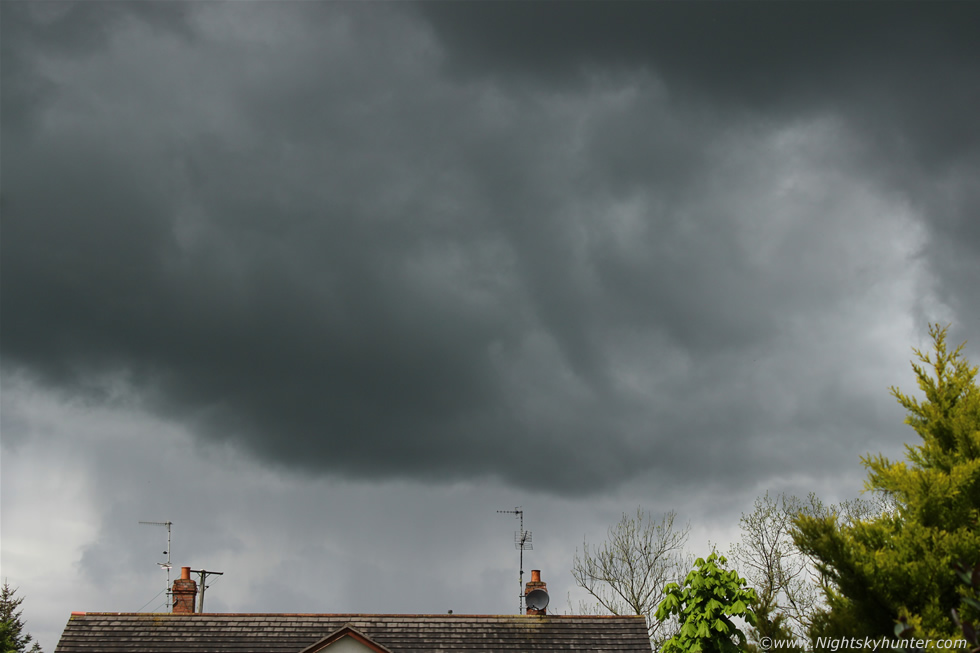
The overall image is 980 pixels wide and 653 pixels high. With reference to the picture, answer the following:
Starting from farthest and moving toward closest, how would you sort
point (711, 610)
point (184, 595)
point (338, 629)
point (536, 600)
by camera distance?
point (184, 595) → point (536, 600) → point (338, 629) → point (711, 610)

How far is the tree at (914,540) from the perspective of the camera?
1412cm

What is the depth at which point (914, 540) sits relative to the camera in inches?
570

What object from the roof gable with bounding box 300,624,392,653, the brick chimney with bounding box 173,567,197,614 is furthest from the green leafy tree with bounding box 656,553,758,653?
the brick chimney with bounding box 173,567,197,614

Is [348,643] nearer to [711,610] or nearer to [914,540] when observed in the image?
[711,610]

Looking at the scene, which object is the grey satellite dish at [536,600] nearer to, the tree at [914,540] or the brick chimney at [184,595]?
the brick chimney at [184,595]

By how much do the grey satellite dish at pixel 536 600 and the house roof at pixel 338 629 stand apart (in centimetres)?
43

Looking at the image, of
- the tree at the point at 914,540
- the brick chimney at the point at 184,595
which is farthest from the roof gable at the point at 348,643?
the tree at the point at 914,540

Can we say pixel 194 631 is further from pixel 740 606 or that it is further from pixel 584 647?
pixel 740 606

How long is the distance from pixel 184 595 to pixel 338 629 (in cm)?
838

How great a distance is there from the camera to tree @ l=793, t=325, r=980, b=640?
1412 centimetres

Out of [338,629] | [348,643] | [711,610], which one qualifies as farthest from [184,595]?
[711,610]

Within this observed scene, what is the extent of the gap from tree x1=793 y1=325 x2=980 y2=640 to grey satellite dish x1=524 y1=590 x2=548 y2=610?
57.9 feet

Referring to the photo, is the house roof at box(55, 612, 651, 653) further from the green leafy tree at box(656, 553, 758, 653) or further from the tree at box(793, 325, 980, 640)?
the tree at box(793, 325, 980, 640)

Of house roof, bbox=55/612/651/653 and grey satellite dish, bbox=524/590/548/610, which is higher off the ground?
grey satellite dish, bbox=524/590/548/610
